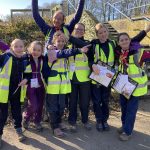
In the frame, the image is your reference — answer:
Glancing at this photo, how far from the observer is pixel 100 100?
5852mm

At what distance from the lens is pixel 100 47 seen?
5660 millimetres

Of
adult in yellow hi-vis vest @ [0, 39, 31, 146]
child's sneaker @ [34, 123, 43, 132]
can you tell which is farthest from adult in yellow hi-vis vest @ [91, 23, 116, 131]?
adult in yellow hi-vis vest @ [0, 39, 31, 146]

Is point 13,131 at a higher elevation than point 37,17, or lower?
lower

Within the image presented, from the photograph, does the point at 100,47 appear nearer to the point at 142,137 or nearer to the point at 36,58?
the point at 36,58

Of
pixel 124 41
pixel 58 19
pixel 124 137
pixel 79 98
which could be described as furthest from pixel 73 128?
pixel 58 19

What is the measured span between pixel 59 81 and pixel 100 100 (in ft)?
2.93

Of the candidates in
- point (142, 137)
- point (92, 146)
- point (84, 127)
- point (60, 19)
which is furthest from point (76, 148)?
point (60, 19)

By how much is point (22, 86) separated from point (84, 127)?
1529mm

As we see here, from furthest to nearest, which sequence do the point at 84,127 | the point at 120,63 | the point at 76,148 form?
the point at 84,127 < the point at 120,63 < the point at 76,148

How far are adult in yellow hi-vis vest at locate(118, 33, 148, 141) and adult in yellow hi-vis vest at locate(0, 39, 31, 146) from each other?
1705 mm

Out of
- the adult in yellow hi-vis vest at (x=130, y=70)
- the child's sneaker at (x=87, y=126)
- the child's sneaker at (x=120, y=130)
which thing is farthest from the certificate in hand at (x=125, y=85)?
the child's sneaker at (x=87, y=126)

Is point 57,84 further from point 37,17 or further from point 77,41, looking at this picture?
point 37,17

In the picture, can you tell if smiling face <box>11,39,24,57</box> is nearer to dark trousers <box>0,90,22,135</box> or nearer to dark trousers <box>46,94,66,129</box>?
dark trousers <box>0,90,22,135</box>

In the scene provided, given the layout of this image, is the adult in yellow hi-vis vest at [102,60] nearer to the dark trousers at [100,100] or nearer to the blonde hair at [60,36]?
the dark trousers at [100,100]
